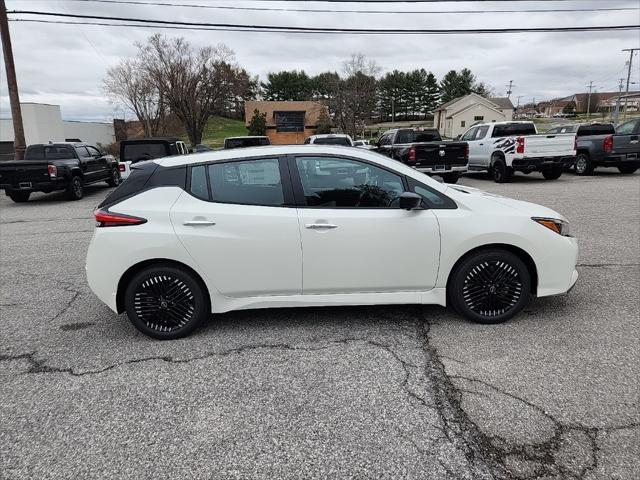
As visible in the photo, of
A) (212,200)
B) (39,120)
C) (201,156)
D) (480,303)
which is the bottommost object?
(480,303)

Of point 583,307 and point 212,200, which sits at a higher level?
point 212,200

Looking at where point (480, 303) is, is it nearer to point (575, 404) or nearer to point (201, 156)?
point (575, 404)

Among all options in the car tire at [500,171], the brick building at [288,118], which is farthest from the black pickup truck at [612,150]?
the brick building at [288,118]

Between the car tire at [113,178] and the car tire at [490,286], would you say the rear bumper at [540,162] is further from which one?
the car tire at [113,178]

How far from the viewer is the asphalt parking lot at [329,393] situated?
96.0 inches

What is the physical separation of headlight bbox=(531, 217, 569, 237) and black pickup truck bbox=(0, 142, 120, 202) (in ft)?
43.4

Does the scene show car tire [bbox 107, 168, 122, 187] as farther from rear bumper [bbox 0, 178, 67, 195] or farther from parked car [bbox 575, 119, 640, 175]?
parked car [bbox 575, 119, 640, 175]

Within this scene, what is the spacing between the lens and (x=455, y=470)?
2.34m

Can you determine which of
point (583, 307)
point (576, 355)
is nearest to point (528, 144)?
point (583, 307)

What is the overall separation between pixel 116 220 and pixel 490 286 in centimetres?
324

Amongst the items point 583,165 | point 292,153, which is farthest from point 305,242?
point 583,165

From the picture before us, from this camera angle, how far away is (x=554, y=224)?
4043mm

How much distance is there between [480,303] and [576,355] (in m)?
0.83

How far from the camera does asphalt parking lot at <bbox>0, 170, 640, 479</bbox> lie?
8.00ft
